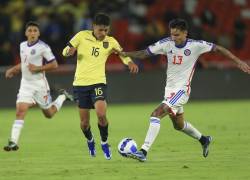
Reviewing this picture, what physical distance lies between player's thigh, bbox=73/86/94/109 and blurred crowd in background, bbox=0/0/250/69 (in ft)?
35.6

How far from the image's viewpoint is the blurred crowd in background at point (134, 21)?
23.2 m

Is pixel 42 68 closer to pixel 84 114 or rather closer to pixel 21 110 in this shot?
pixel 21 110

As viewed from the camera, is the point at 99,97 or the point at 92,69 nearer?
the point at 99,97

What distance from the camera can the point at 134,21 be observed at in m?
25.2

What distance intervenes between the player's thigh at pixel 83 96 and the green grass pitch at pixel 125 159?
0.76 meters

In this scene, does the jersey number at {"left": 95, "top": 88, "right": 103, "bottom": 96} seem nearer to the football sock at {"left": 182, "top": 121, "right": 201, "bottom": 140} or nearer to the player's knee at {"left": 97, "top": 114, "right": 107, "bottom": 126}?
the player's knee at {"left": 97, "top": 114, "right": 107, "bottom": 126}

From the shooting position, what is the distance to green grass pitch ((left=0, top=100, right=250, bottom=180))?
10.0 meters

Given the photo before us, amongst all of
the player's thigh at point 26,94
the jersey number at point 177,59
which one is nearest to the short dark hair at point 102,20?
the jersey number at point 177,59

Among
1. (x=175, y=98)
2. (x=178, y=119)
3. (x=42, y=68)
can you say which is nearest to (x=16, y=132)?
(x=42, y=68)

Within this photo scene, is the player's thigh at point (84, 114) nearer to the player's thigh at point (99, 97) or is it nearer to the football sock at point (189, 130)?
the player's thigh at point (99, 97)

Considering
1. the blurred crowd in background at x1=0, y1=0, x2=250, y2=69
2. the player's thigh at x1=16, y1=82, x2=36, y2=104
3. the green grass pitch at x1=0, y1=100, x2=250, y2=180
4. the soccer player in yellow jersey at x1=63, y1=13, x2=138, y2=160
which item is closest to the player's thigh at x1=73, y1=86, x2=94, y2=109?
the soccer player in yellow jersey at x1=63, y1=13, x2=138, y2=160

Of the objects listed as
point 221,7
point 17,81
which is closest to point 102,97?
point 17,81

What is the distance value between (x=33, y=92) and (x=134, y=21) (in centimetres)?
1155

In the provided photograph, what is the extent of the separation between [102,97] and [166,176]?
229 cm
